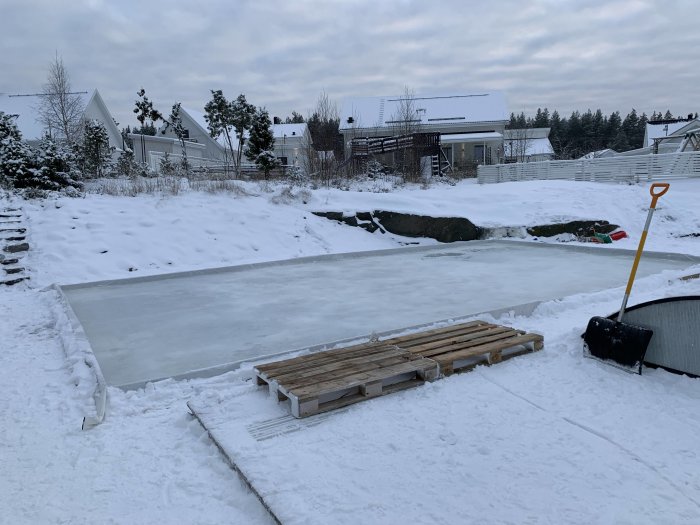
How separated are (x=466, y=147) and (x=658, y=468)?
34.7 m

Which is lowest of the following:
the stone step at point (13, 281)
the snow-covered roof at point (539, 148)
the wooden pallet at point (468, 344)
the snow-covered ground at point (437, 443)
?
the snow-covered ground at point (437, 443)

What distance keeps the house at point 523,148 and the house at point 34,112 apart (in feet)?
93.4

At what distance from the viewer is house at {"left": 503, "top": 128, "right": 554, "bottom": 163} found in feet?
130

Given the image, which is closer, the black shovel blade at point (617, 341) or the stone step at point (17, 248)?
the black shovel blade at point (617, 341)

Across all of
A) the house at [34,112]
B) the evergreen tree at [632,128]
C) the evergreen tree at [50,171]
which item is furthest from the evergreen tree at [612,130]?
the evergreen tree at [50,171]

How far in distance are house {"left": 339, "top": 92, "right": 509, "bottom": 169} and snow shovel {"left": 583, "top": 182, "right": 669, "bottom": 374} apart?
29.4m

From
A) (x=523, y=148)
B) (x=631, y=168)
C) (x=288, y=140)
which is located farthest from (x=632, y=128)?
(x=631, y=168)

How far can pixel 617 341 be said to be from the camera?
157 inches

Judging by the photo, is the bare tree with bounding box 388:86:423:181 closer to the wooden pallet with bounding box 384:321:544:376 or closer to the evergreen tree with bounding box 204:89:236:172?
the evergreen tree with bounding box 204:89:236:172

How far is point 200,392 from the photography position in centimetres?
371

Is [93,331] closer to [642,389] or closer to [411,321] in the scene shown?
[411,321]

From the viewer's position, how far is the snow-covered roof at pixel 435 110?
1452 inches

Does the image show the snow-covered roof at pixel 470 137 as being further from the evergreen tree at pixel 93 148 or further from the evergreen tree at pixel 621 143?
the evergreen tree at pixel 621 143

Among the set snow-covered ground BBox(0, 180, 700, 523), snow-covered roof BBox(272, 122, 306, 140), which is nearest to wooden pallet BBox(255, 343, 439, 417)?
snow-covered ground BBox(0, 180, 700, 523)
